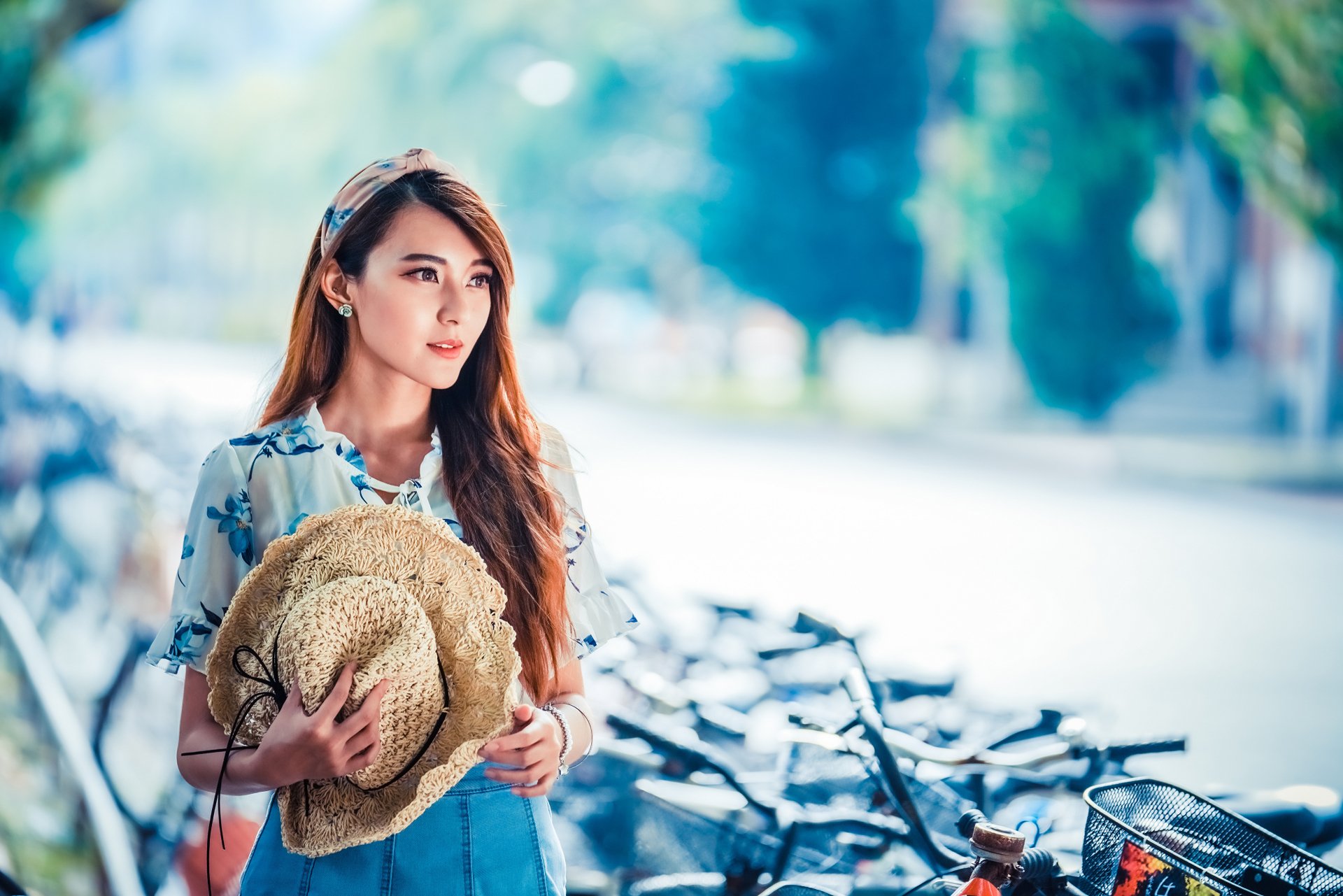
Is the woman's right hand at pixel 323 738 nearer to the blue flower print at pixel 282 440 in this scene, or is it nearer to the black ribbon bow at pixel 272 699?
the black ribbon bow at pixel 272 699

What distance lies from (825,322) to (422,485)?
20.9 meters

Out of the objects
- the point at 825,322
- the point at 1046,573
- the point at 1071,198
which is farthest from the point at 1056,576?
the point at 825,322

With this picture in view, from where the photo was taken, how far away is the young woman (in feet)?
4.56

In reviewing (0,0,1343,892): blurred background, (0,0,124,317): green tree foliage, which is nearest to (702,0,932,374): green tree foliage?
(0,0,1343,892): blurred background

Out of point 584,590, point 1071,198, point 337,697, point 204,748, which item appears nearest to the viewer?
point 337,697

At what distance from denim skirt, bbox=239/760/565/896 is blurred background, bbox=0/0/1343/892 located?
45 cm

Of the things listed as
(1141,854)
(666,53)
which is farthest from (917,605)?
(666,53)

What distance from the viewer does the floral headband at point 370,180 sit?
147 cm

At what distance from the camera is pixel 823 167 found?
21703mm

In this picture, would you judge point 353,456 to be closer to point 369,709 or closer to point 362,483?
point 362,483

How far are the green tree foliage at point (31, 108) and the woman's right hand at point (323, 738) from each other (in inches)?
258

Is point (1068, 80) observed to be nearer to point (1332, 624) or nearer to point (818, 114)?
point (818, 114)

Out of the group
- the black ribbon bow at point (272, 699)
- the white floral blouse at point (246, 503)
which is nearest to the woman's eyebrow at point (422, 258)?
the white floral blouse at point (246, 503)

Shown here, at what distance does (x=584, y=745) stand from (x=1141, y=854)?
678 mm
